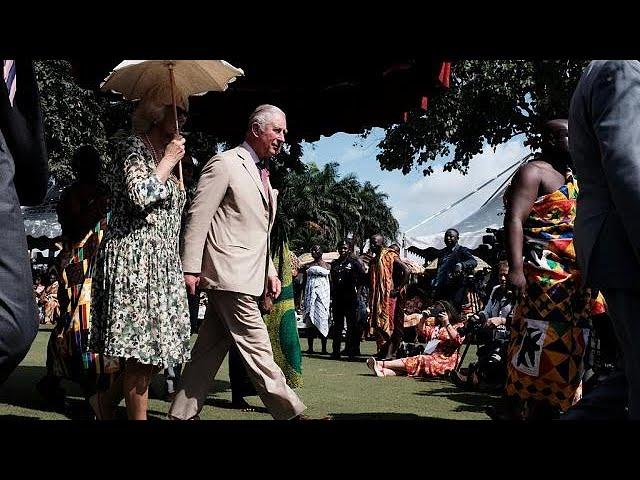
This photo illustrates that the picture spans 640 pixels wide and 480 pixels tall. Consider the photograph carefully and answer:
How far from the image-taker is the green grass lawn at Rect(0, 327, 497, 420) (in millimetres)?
6461

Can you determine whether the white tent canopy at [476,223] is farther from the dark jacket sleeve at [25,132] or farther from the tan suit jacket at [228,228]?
the dark jacket sleeve at [25,132]

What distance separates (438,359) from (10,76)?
883cm

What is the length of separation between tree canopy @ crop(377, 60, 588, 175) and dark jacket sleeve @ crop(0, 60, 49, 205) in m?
18.8

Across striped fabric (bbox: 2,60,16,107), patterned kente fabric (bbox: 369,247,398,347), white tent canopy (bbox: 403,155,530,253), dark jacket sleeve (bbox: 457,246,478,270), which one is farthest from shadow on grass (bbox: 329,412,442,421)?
white tent canopy (bbox: 403,155,530,253)

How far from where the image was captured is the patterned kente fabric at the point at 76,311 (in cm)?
616

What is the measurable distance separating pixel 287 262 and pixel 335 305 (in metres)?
7.82

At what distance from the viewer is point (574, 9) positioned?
1.79 meters

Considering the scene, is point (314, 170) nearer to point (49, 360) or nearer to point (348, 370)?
point (348, 370)

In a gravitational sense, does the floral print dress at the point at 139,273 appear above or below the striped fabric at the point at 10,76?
below

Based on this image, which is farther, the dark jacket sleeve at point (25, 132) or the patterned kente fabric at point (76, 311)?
the patterned kente fabric at point (76, 311)

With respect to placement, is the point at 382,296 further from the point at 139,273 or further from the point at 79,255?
the point at 139,273

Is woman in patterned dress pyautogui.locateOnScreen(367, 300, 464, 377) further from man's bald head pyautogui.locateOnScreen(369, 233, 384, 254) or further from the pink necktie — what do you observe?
the pink necktie

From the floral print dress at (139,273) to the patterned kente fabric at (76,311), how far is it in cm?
144

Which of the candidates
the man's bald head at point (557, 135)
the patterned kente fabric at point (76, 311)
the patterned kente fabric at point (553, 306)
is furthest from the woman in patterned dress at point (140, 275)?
the man's bald head at point (557, 135)
